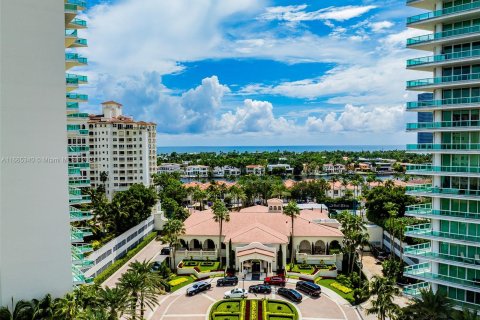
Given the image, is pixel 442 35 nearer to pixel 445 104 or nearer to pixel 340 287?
pixel 445 104

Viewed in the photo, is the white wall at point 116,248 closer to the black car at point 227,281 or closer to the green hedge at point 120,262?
the green hedge at point 120,262

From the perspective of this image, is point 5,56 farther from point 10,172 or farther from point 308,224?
point 308,224

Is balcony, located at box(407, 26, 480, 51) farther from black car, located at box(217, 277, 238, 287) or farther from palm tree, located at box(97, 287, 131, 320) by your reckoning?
black car, located at box(217, 277, 238, 287)

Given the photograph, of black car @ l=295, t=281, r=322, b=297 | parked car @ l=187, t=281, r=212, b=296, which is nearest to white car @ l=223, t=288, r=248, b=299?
parked car @ l=187, t=281, r=212, b=296

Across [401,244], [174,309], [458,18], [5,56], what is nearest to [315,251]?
[401,244]

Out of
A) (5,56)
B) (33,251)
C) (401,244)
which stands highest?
(5,56)
